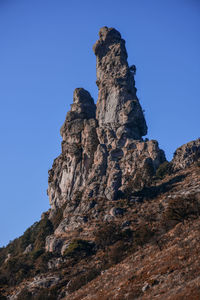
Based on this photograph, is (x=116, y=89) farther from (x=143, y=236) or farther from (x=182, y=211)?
(x=143, y=236)

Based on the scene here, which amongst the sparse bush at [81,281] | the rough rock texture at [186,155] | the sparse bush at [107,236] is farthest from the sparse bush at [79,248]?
the rough rock texture at [186,155]

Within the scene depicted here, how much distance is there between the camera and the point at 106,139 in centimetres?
13912

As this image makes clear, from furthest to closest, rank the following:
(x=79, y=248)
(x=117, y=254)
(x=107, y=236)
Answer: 1. (x=79, y=248)
2. (x=107, y=236)
3. (x=117, y=254)

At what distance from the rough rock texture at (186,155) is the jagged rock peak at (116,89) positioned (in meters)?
23.2

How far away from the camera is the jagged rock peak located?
145375mm

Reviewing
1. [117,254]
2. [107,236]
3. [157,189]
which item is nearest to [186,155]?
[157,189]

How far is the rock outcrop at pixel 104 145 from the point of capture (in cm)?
12200

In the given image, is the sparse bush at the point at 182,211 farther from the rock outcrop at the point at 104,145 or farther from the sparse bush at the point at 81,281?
the rock outcrop at the point at 104,145

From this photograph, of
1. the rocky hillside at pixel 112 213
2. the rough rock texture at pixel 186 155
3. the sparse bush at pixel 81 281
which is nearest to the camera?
the rocky hillside at pixel 112 213

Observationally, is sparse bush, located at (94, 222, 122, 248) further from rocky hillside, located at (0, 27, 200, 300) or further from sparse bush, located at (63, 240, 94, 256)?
sparse bush, located at (63, 240, 94, 256)

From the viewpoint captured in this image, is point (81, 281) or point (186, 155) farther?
point (186, 155)

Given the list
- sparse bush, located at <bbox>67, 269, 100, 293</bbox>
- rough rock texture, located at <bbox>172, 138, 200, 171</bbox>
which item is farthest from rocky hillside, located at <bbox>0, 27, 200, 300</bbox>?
rough rock texture, located at <bbox>172, 138, 200, 171</bbox>

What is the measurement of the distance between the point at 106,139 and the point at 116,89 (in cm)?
2712

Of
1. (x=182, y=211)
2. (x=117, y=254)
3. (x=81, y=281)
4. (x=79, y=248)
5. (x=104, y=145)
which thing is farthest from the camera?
(x=104, y=145)
